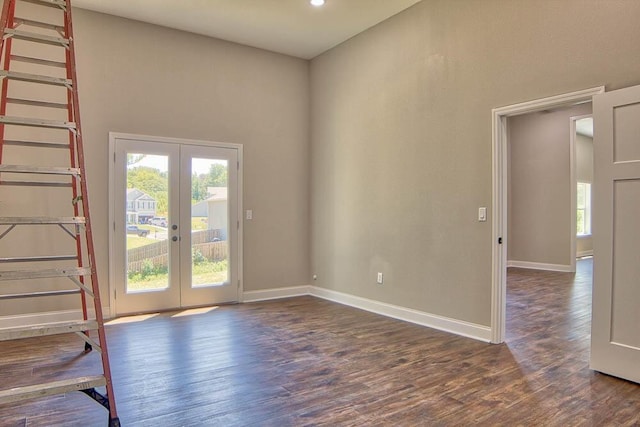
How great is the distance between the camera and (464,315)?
13.4 feet

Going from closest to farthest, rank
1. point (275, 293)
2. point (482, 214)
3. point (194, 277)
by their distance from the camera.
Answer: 1. point (482, 214)
2. point (194, 277)
3. point (275, 293)

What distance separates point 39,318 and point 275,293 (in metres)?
2.80

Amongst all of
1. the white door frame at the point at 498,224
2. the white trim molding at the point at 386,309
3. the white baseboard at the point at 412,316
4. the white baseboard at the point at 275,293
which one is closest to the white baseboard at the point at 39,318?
the white baseboard at the point at 275,293

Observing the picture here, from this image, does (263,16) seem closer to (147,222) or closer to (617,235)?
(147,222)

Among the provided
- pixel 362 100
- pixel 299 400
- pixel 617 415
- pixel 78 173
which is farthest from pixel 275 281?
pixel 617 415

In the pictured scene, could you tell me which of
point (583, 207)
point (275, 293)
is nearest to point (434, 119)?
point (275, 293)

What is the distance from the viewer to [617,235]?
297 cm

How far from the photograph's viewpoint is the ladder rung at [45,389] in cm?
192

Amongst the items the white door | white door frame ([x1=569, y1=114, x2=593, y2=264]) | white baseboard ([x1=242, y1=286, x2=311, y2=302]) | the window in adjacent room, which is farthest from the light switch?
the window in adjacent room

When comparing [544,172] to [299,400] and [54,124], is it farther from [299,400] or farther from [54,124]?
[54,124]

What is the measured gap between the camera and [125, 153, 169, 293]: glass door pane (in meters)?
4.87

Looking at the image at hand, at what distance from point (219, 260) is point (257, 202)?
0.95 meters

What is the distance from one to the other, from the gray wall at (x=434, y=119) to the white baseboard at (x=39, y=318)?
312 centimetres

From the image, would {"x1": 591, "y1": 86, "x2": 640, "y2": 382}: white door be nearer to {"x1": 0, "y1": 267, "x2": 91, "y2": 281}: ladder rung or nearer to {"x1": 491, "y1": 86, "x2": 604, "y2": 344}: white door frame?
{"x1": 491, "y1": 86, "x2": 604, "y2": 344}: white door frame
